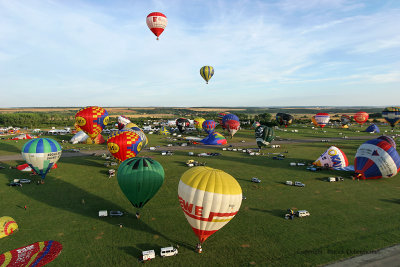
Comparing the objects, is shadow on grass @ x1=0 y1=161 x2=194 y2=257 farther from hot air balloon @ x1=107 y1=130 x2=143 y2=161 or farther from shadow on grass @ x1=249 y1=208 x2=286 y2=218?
shadow on grass @ x1=249 y1=208 x2=286 y2=218

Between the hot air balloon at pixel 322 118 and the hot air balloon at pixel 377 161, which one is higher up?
the hot air balloon at pixel 322 118

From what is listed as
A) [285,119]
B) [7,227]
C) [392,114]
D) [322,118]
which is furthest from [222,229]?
[322,118]

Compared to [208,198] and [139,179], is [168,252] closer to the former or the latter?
[208,198]

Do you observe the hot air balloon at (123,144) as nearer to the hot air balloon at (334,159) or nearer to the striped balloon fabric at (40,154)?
the striped balloon fabric at (40,154)

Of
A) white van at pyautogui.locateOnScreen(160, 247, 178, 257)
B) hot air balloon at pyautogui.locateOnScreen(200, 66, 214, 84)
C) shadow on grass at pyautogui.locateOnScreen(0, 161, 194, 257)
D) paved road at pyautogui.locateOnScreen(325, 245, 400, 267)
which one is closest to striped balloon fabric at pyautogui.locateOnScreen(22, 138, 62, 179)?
shadow on grass at pyautogui.locateOnScreen(0, 161, 194, 257)

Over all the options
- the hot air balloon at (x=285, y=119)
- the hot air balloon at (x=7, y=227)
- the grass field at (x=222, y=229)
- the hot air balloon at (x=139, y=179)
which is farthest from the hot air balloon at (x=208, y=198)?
the hot air balloon at (x=285, y=119)
